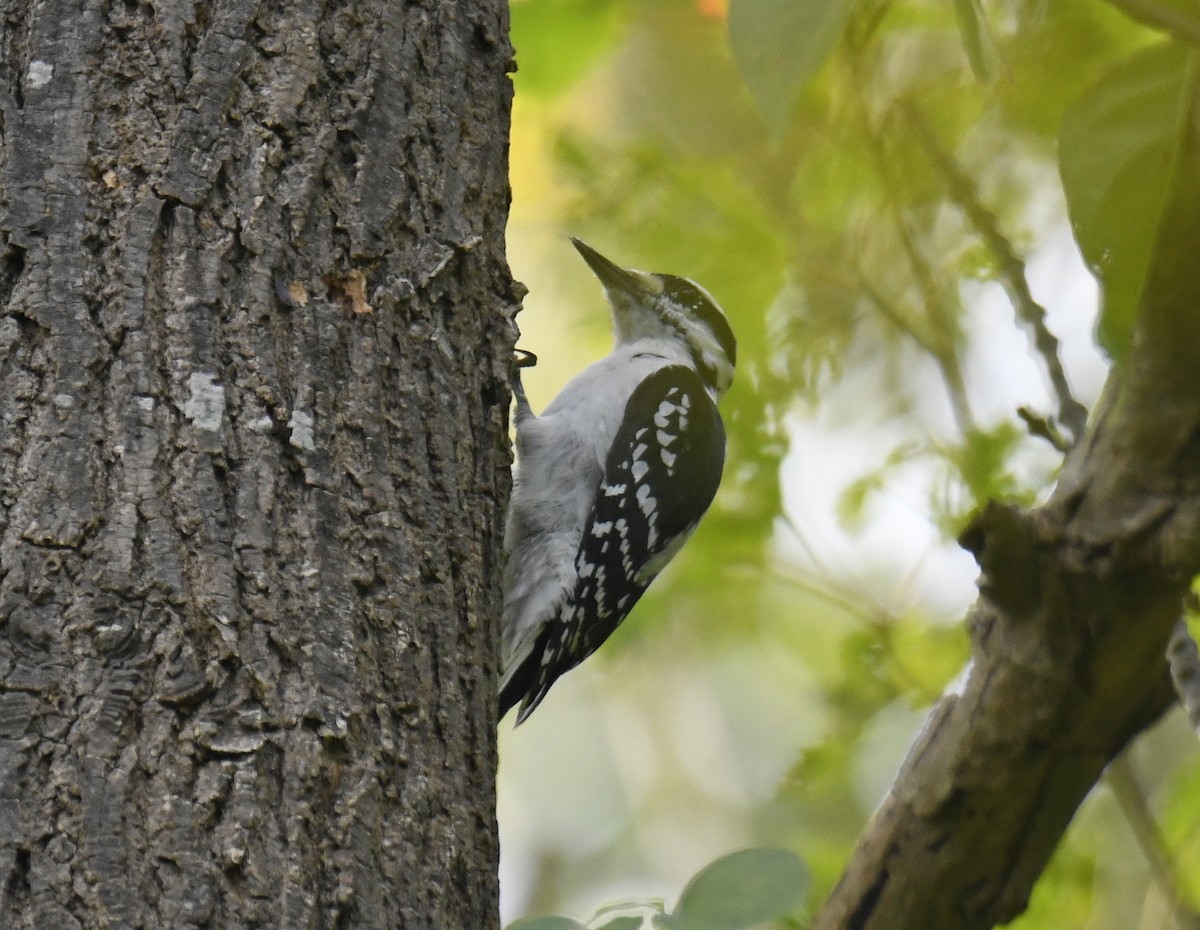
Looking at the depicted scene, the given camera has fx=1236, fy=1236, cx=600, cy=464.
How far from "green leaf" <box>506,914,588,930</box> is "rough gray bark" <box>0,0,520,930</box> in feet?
0.55

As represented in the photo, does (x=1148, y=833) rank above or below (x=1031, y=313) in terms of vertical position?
below

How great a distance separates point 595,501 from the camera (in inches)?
138

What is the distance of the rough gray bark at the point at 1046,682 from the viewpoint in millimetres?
2205

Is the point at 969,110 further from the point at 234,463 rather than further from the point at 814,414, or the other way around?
the point at 234,463

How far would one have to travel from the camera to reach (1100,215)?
103 centimetres

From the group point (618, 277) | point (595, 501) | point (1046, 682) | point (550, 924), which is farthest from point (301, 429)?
point (618, 277)

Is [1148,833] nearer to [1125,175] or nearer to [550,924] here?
[550,924]

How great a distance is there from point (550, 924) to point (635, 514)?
170 centimetres

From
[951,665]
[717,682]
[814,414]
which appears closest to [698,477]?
[814,414]

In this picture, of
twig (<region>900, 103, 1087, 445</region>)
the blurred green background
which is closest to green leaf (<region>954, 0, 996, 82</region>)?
the blurred green background

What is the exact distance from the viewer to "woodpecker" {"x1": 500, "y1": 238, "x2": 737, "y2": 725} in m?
3.35

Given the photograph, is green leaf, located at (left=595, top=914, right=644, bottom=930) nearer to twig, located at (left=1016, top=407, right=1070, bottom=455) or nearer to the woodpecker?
twig, located at (left=1016, top=407, right=1070, bottom=455)

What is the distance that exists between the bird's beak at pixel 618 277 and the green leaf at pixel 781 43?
290cm

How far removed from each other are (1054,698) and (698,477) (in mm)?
1556
